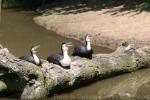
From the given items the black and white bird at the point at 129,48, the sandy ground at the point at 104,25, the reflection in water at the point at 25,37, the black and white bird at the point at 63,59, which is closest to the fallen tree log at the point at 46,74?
the black and white bird at the point at 63,59

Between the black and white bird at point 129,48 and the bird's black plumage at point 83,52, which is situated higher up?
the bird's black plumage at point 83,52

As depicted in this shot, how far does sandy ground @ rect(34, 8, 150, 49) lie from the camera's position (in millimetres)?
18984

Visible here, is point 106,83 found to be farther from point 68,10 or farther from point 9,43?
point 68,10

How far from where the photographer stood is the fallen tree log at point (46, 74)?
41.3 ft

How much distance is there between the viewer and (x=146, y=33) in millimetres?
18875

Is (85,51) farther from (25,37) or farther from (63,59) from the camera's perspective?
(25,37)

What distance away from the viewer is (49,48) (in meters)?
18.9

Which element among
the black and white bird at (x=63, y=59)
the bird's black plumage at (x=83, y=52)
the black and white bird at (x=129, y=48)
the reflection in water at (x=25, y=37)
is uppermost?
the black and white bird at (x=63, y=59)

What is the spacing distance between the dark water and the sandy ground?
1.63ft

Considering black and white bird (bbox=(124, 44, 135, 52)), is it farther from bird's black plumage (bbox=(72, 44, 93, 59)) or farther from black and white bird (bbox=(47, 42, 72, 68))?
black and white bird (bbox=(47, 42, 72, 68))

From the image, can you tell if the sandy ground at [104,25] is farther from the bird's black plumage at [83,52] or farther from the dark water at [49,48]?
the bird's black plumage at [83,52]

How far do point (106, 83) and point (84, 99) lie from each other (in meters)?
1.77

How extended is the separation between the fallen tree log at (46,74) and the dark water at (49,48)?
0.78 feet

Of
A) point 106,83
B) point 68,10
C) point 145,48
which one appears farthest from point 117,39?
point 68,10
